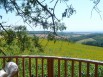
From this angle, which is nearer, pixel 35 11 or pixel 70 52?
pixel 35 11

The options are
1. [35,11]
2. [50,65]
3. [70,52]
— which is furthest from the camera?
[70,52]

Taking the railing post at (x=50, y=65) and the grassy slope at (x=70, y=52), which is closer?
the railing post at (x=50, y=65)

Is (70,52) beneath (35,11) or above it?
beneath

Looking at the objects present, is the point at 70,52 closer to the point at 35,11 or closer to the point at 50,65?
the point at 35,11

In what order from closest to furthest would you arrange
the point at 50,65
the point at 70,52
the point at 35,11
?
the point at 50,65, the point at 35,11, the point at 70,52

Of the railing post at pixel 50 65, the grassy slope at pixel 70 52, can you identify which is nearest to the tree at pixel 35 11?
the railing post at pixel 50 65

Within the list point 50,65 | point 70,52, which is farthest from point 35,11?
point 70,52

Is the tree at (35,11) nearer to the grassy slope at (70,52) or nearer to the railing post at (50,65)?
the railing post at (50,65)

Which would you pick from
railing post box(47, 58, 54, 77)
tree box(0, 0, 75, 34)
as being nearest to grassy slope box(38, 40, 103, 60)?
tree box(0, 0, 75, 34)

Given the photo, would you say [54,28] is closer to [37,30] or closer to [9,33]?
[37,30]

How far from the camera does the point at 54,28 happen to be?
6.88 meters

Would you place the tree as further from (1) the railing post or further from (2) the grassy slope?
(2) the grassy slope

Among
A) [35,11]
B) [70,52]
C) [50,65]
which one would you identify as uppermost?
[35,11]

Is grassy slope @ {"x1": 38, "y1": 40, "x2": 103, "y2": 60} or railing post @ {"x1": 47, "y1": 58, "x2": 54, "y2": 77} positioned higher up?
railing post @ {"x1": 47, "y1": 58, "x2": 54, "y2": 77}
